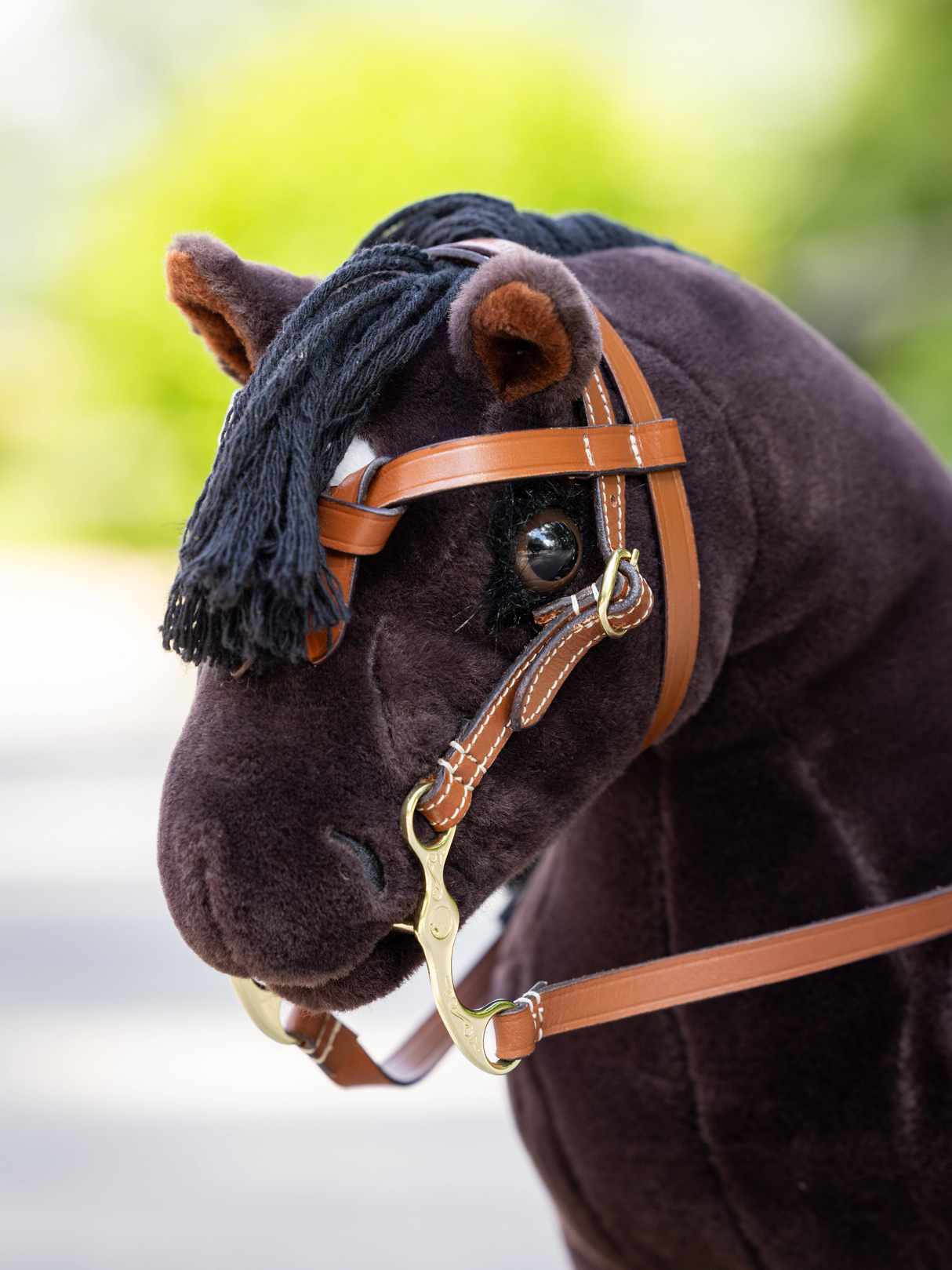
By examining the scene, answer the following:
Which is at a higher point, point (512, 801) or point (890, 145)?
point (890, 145)

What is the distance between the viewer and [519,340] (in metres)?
0.70

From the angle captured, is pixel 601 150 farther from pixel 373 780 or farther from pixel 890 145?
pixel 373 780

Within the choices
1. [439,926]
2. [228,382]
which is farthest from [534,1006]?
[228,382]

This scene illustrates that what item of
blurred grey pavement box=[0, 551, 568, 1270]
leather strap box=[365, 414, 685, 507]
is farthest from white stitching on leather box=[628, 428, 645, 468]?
blurred grey pavement box=[0, 551, 568, 1270]

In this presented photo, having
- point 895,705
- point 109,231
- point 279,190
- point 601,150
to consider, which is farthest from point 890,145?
point 895,705

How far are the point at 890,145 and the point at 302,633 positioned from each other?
10605 mm

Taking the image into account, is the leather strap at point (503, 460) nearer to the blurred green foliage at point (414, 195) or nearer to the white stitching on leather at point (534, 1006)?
the white stitching on leather at point (534, 1006)

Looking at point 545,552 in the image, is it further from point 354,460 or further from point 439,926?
point 439,926

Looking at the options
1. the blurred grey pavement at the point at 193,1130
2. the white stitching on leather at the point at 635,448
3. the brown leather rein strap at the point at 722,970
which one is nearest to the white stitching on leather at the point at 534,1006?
the brown leather rein strap at the point at 722,970

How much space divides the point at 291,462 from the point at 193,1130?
7.21 ft

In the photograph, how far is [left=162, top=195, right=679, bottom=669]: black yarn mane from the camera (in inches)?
25.8

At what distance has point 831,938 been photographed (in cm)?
86

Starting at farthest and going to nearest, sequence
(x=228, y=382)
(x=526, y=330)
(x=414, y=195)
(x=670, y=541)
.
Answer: (x=414, y=195)
(x=228, y=382)
(x=670, y=541)
(x=526, y=330)

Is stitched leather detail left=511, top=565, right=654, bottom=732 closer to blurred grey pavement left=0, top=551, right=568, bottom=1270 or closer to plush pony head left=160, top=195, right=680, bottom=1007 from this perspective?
plush pony head left=160, top=195, right=680, bottom=1007
